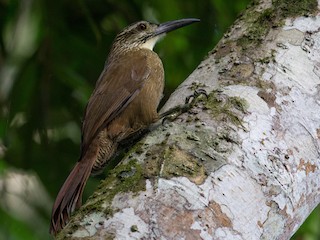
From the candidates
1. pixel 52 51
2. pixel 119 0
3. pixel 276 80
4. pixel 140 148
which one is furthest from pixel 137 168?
pixel 119 0

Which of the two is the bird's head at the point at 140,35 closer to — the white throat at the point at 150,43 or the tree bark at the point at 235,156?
the white throat at the point at 150,43

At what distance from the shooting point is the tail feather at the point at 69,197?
285cm

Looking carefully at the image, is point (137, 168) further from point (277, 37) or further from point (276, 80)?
point (277, 37)

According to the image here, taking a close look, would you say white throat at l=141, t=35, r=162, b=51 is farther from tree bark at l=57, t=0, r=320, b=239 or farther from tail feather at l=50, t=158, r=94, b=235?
tree bark at l=57, t=0, r=320, b=239

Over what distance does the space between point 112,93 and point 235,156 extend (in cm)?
140

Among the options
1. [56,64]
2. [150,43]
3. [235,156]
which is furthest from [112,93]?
[235,156]

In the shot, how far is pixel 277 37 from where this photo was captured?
8.82 ft

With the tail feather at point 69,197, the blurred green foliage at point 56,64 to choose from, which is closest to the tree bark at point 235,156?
the tail feather at point 69,197

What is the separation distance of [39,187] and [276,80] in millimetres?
2169

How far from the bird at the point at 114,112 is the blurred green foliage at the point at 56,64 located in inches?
12.6

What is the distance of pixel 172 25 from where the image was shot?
13.4ft

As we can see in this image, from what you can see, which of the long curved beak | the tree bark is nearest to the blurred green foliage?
the long curved beak

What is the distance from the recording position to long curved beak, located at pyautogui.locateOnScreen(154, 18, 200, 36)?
3.99m

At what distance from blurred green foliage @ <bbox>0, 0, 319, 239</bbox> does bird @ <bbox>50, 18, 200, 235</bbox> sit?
0.32 m
